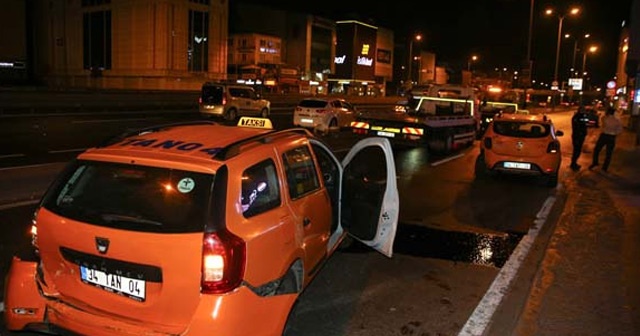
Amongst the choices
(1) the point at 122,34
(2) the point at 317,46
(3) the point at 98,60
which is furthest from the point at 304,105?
(2) the point at 317,46

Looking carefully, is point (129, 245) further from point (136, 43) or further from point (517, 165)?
point (136, 43)

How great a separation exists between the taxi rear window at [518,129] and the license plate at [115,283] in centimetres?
1139

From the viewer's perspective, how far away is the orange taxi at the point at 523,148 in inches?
509

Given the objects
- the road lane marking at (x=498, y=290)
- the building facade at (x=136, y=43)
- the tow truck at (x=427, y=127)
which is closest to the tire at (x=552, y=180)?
the road lane marking at (x=498, y=290)

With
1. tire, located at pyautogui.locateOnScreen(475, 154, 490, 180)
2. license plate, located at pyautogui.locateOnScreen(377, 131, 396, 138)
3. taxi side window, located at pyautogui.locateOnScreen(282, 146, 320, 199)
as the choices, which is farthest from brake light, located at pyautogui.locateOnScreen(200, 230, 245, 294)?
license plate, located at pyautogui.locateOnScreen(377, 131, 396, 138)

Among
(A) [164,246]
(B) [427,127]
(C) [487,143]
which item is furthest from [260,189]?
(B) [427,127]

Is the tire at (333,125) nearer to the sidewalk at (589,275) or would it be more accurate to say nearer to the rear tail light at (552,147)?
the rear tail light at (552,147)

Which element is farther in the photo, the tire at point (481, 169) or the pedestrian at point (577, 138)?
the pedestrian at point (577, 138)

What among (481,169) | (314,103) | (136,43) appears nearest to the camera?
(481,169)

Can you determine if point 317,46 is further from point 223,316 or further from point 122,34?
point 223,316

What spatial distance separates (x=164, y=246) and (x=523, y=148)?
11.2 metres

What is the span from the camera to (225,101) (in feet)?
96.0

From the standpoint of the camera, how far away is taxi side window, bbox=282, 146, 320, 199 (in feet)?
14.8

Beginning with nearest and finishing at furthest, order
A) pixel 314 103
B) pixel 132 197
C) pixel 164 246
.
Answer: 1. pixel 164 246
2. pixel 132 197
3. pixel 314 103
